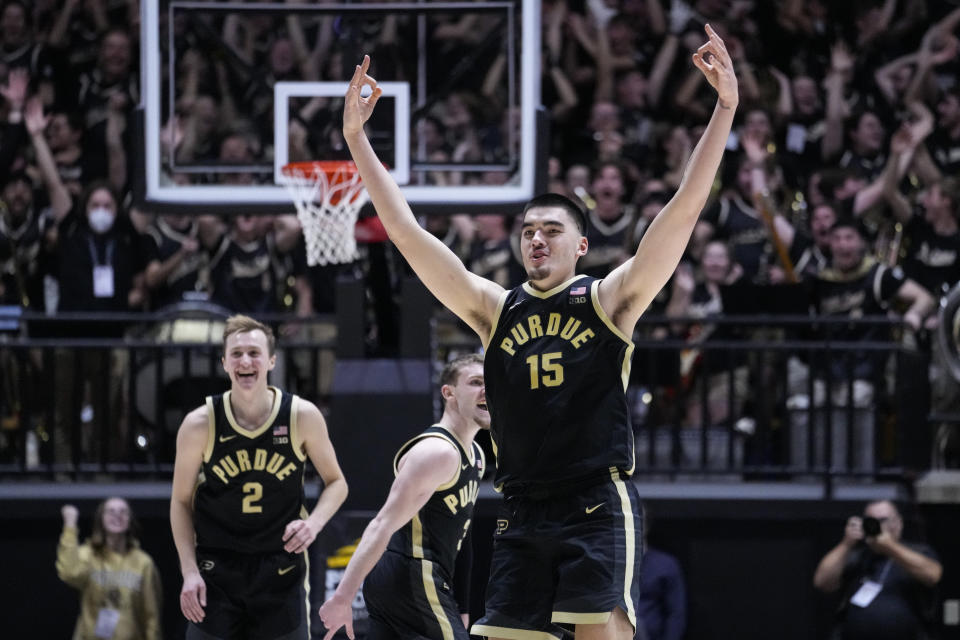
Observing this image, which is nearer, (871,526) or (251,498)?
(251,498)

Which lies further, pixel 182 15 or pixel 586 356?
pixel 182 15

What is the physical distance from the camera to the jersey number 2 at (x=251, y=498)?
632cm

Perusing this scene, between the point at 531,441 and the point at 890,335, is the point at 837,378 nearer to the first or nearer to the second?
the point at 890,335

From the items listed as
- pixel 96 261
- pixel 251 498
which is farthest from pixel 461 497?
pixel 96 261

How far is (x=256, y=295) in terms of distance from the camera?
36.0 feet

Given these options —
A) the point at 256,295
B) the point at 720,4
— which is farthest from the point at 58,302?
the point at 720,4

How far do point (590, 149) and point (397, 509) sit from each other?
23.3 ft

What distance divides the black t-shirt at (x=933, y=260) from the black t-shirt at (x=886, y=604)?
7.34 feet

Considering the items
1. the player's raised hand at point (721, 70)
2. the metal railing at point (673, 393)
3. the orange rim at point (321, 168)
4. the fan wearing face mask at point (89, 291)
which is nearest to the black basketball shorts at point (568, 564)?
the player's raised hand at point (721, 70)

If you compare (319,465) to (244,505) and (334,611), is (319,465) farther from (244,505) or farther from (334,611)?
(334,611)

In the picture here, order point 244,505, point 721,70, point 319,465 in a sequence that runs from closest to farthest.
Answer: point 721,70 → point 244,505 → point 319,465

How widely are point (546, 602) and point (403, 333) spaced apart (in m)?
4.67

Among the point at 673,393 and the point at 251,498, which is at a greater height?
the point at 673,393

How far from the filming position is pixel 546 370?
4.72 metres
